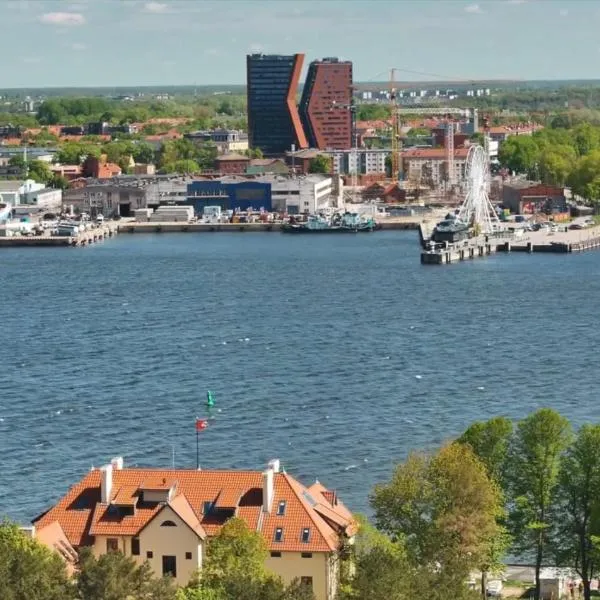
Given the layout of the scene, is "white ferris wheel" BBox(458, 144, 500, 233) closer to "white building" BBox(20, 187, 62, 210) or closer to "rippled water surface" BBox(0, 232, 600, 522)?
"rippled water surface" BBox(0, 232, 600, 522)

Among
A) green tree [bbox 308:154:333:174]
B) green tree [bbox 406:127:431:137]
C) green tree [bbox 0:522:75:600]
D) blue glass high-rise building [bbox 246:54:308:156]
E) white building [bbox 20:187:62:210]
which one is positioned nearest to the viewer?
green tree [bbox 0:522:75:600]

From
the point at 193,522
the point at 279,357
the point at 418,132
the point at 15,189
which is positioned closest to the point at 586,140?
the point at 418,132

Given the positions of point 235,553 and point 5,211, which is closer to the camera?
point 235,553

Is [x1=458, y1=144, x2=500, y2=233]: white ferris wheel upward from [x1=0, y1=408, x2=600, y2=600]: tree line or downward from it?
downward

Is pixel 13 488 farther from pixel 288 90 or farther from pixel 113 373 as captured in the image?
pixel 288 90

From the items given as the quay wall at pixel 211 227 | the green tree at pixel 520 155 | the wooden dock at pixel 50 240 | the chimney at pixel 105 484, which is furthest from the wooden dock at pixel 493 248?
the chimney at pixel 105 484

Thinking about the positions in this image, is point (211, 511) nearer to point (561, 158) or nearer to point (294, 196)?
point (294, 196)

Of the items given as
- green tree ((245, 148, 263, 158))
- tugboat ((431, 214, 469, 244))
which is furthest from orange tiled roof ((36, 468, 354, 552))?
green tree ((245, 148, 263, 158))

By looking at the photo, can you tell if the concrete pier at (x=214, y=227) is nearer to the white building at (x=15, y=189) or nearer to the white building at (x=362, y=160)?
the white building at (x=15, y=189)
